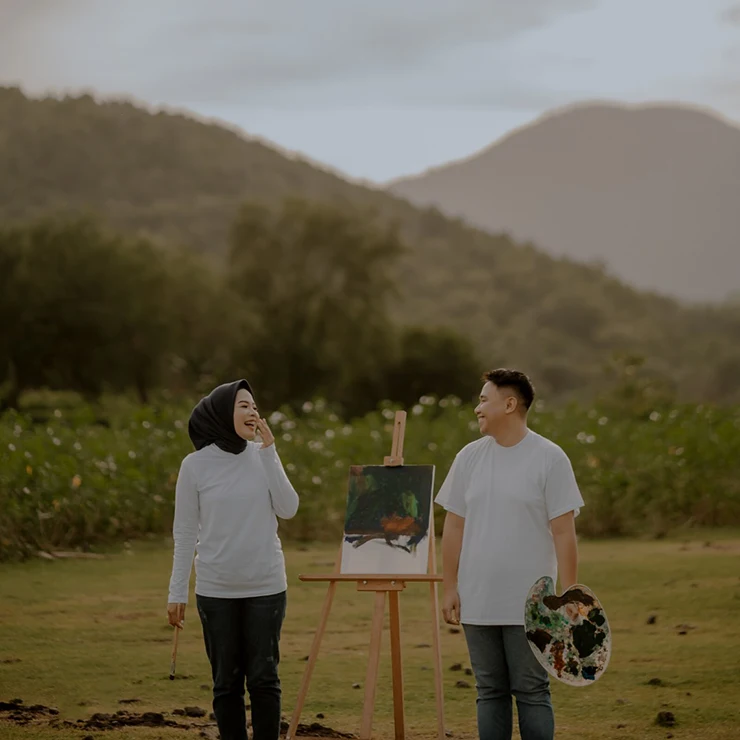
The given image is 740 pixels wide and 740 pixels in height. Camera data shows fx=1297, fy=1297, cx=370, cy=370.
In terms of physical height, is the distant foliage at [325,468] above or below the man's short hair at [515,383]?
below

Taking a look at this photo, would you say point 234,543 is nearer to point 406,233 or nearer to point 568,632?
point 568,632

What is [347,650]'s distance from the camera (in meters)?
7.51

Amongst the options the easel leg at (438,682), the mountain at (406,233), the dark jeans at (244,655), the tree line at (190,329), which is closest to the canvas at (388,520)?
the easel leg at (438,682)

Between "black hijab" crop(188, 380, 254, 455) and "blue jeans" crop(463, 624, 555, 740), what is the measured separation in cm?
103

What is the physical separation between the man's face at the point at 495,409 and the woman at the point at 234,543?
73 centimetres

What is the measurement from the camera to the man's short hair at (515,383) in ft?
14.0

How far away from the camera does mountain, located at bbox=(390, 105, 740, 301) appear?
93.6 metres

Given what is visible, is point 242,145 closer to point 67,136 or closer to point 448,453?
point 67,136

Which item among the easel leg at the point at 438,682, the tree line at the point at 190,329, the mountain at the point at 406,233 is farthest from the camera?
the mountain at the point at 406,233

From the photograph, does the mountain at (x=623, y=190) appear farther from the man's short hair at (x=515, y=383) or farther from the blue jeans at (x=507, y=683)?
the blue jeans at (x=507, y=683)

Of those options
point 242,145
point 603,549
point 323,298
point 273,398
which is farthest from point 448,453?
point 242,145

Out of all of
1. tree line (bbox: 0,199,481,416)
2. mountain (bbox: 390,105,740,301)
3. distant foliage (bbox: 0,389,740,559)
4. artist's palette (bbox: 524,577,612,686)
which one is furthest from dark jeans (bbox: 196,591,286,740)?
mountain (bbox: 390,105,740,301)

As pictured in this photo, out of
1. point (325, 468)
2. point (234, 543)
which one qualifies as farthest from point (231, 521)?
Answer: point (325, 468)

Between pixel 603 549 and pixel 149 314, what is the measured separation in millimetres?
30843
